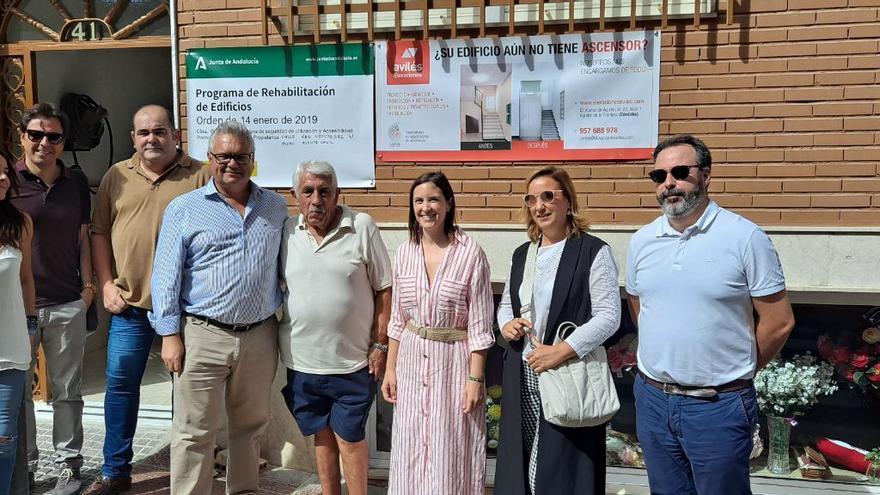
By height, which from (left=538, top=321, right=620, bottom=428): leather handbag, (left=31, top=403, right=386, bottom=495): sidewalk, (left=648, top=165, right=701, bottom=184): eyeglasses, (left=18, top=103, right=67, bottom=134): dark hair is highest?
(left=18, top=103, right=67, bottom=134): dark hair

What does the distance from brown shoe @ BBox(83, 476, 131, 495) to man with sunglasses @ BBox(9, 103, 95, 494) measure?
0.42ft

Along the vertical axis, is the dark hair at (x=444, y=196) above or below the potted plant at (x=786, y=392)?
above

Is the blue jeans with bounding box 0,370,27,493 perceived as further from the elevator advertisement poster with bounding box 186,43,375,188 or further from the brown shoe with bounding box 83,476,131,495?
the elevator advertisement poster with bounding box 186,43,375,188

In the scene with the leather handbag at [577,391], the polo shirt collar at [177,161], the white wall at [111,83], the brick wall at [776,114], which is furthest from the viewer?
the white wall at [111,83]

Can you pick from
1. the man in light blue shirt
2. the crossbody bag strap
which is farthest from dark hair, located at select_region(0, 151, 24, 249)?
the crossbody bag strap

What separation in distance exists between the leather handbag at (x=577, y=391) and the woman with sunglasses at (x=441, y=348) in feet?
1.13

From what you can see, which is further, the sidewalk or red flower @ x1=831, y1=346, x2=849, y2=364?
the sidewalk

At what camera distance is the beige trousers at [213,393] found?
3381mm

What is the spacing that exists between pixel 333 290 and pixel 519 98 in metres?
1.63

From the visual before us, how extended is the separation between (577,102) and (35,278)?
10.2ft

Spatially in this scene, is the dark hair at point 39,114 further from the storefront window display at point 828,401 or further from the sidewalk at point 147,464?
the storefront window display at point 828,401

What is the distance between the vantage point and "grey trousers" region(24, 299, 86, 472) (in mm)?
3922

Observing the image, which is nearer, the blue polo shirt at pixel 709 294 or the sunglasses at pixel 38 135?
the blue polo shirt at pixel 709 294

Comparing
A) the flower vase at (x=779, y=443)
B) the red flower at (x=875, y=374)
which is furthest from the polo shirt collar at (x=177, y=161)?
the red flower at (x=875, y=374)
